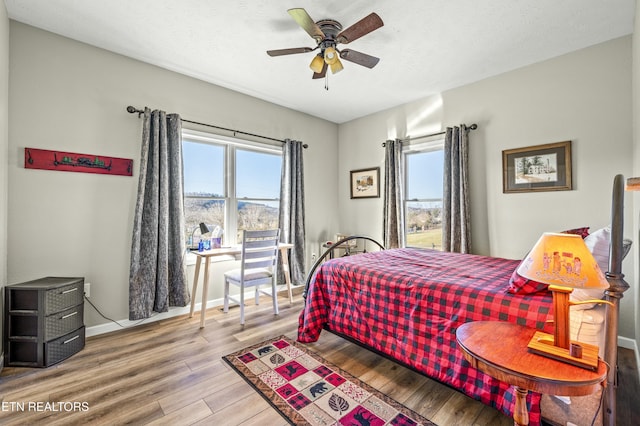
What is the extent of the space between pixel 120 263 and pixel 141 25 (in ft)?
7.27

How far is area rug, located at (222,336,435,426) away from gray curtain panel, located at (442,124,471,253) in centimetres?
213

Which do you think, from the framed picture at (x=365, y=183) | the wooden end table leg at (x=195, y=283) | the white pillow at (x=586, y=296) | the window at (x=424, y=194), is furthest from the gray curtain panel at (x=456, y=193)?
the wooden end table leg at (x=195, y=283)

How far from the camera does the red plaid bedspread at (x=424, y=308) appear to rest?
5.15 feet

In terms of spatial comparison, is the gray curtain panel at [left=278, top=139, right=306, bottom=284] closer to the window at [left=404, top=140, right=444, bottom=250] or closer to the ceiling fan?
the window at [left=404, top=140, right=444, bottom=250]

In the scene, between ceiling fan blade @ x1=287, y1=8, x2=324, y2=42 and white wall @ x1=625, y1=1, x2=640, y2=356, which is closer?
ceiling fan blade @ x1=287, y1=8, x2=324, y2=42

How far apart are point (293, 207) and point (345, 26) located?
7.96ft

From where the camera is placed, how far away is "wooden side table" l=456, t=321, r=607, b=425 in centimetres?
101

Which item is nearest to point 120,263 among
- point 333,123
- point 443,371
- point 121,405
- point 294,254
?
point 121,405

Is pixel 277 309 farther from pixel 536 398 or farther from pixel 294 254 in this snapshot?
pixel 536 398

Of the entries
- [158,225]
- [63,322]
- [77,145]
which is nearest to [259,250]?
[158,225]

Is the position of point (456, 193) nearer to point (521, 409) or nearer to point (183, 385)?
point (521, 409)

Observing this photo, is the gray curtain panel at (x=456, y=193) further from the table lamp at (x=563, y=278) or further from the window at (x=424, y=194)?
the table lamp at (x=563, y=278)

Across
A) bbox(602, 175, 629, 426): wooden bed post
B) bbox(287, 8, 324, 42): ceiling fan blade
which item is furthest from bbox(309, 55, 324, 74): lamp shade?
bbox(602, 175, 629, 426): wooden bed post

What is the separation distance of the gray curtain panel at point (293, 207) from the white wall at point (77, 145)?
4.62ft
